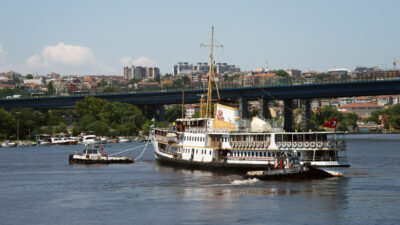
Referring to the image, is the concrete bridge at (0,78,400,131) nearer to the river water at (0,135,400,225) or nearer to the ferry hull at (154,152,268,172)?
the ferry hull at (154,152,268,172)

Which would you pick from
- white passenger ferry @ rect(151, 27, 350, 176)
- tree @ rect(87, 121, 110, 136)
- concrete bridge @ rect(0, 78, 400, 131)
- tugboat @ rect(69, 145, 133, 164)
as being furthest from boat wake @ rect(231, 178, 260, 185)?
tree @ rect(87, 121, 110, 136)

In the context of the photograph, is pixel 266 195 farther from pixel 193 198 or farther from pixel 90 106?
pixel 90 106

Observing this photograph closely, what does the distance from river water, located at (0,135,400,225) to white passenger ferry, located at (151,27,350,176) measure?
1.71 meters

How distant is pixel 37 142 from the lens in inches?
6718

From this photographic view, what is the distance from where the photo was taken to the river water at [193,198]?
47781 mm

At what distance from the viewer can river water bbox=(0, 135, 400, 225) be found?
47.8m

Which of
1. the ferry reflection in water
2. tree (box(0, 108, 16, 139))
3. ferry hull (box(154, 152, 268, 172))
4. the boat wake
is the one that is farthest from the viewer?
tree (box(0, 108, 16, 139))

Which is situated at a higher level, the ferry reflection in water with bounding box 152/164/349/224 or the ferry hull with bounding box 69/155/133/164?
the ferry hull with bounding box 69/155/133/164

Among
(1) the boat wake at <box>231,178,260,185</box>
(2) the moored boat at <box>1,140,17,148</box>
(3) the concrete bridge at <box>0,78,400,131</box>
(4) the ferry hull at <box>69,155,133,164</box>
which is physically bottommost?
(1) the boat wake at <box>231,178,260,185</box>

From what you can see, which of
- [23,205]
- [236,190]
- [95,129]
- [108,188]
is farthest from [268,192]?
[95,129]

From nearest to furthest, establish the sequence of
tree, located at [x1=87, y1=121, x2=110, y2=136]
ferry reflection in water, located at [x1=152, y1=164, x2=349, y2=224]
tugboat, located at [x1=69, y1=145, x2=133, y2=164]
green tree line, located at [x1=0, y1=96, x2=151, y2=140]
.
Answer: ferry reflection in water, located at [x1=152, y1=164, x2=349, y2=224], tugboat, located at [x1=69, y1=145, x2=133, y2=164], green tree line, located at [x1=0, y1=96, x2=151, y2=140], tree, located at [x1=87, y1=121, x2=110, y2=136]

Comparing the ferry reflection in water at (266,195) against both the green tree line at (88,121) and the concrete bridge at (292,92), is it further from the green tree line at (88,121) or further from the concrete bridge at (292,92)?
the green tree line at (88,121)

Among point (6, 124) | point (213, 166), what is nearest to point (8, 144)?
point (6, 124)

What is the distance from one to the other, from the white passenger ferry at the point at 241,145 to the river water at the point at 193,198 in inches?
67.3
